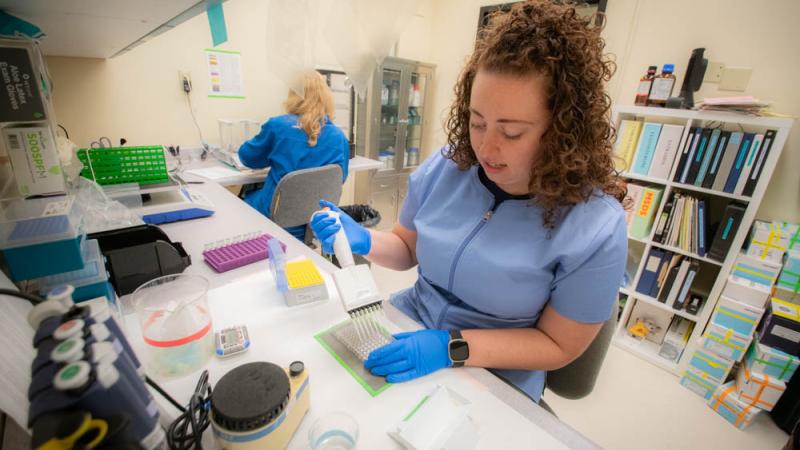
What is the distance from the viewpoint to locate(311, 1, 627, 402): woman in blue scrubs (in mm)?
689

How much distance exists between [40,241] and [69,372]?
0.51m

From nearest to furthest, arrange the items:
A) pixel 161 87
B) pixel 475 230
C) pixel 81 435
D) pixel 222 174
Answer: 1. pixel 81 435
2. pixel 475 230
3. pixel 222 174
4. pixel 161 87

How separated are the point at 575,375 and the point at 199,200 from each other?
141 cm

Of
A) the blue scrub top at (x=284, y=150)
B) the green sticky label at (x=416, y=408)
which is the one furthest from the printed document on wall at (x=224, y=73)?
the green sticky label at (x=416, y=408)

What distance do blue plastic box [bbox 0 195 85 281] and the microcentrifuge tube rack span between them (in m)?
0.52

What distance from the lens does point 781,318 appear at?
1459 millimetres

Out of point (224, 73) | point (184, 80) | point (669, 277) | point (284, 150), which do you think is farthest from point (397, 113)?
point (669, 277)

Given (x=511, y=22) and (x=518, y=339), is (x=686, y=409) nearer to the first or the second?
(x=518, y=339)

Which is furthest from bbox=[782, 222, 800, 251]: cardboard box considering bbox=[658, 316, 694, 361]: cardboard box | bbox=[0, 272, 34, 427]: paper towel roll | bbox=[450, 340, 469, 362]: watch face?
bbox=[0, 272, 34, 427]: paper towel roll

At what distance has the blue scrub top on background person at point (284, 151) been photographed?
74.7 inches

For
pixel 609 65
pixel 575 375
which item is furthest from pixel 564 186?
pixel 575 375

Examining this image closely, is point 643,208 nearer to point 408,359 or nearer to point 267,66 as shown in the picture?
point 408,359

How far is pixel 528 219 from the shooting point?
0.81 m

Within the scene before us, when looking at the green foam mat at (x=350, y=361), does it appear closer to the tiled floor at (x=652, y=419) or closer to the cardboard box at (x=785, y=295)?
the tiled floor at (x=652, y=419)
